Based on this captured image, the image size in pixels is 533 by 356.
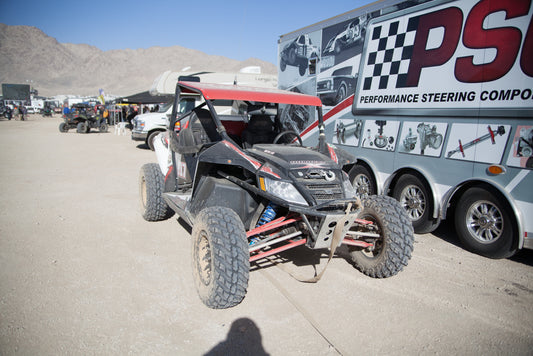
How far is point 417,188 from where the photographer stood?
5.16 m

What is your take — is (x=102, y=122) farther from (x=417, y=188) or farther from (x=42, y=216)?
(x=417, y=188)

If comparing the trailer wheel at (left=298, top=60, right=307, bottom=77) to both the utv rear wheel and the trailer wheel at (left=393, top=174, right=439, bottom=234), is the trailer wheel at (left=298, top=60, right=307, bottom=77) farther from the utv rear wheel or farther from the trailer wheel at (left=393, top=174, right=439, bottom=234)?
the utv rear wheel

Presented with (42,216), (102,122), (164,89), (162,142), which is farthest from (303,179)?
(102,122)

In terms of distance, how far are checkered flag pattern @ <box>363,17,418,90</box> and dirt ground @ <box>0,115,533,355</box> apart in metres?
2.46

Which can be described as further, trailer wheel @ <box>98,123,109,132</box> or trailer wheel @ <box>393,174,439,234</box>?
trailer wheel @ <box>98,123,109,132</box>

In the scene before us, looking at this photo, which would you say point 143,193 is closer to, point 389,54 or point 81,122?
point 389,54

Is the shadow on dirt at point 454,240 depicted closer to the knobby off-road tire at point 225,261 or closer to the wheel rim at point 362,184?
the wheel rim at point 362,184

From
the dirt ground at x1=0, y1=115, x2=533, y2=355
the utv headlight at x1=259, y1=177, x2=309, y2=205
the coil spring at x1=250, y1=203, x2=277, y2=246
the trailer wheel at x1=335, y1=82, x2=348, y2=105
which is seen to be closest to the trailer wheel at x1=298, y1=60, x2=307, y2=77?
the trailer wheel at x1=335, y1=82, x2=348, y2=105

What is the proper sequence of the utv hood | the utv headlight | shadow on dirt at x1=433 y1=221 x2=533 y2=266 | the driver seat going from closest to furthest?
the utv headlight < the utv hood < the driver seat < shadow on dirt at x1=433 y1=221 x2=533 y2=266

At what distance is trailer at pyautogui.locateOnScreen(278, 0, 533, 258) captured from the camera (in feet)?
13.0

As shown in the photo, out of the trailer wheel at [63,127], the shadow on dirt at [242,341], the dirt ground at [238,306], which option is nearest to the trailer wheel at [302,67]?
the dirt ground at [238,306]

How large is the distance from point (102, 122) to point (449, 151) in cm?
2384

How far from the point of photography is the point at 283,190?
3.11 m

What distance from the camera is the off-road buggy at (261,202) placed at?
9.64 feet
